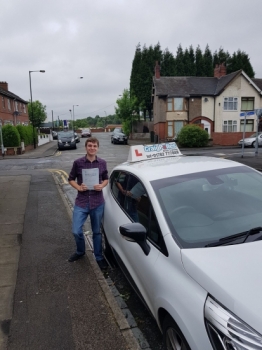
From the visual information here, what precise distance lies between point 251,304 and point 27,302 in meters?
2.59

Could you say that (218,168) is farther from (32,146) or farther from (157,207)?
(32,146)

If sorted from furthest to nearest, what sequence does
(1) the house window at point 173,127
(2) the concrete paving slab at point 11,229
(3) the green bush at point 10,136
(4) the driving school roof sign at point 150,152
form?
(1) the house window at point 173,127 < (3) the green bush at point 10,136 < (2) the concrete paving slab at point 11,229 < (4) the driving school roof sign at point 150,152

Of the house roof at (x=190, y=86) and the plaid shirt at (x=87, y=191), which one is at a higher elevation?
the house roof at (x=190, y=86)

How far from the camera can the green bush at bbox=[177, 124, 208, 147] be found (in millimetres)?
29500

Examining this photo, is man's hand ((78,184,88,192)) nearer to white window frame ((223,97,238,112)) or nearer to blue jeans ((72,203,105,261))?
blue jeans ((72,203,105,261))

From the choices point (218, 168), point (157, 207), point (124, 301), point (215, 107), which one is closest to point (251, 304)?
point (157, 207)

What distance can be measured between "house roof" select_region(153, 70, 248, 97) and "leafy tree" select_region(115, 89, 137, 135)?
9073 mm

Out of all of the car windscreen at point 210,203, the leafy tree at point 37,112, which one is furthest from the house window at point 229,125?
the leafy tree at point 37,112

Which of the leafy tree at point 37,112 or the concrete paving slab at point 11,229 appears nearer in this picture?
the concrete paving slab at point 11,229

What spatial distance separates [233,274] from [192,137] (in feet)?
93.6

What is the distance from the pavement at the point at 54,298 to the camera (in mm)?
2725

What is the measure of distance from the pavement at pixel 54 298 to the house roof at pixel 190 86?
105ft

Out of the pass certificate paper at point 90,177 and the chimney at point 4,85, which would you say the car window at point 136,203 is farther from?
the chimney at point 4,85

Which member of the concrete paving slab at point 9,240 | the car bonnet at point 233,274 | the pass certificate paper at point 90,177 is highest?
the pass certificate paper at point 90,177
